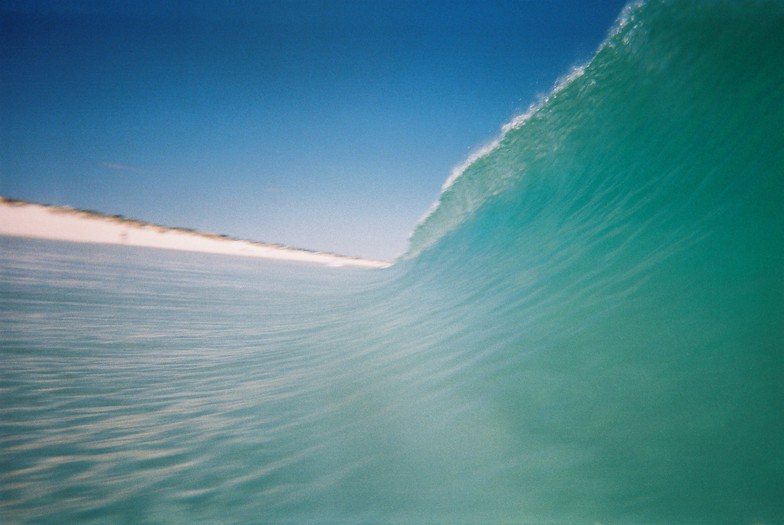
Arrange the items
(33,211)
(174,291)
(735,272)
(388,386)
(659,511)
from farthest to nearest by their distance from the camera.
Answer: (33,211)
(174,291)
(388,386)
(735,272)
(659,511)

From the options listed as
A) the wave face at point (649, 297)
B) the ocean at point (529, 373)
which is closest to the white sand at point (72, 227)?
the wave face at point (649, 297)

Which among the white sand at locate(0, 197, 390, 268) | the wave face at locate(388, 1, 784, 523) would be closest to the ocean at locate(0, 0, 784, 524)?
the wave face at locate(388, 1, 784, 523)

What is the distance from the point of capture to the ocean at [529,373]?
1373mm

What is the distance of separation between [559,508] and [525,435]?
0.32 metres

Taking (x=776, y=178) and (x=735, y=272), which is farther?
(x=776, y=178)

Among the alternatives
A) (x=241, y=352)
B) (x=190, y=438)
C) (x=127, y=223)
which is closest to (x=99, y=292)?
(x=241, y=352)

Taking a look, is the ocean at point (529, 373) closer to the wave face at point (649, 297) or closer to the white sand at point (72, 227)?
the wave face at point (649, 297)

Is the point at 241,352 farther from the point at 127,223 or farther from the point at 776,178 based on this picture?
the point at 127,223

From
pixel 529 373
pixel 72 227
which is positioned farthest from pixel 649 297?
pixel 72 227

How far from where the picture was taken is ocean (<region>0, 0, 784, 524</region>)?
54.1 inches

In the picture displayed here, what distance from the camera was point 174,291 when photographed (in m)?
6.47

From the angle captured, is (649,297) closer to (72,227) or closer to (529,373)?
(529,373)

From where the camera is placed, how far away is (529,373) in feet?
6.47

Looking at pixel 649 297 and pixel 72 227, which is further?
pixel 72 227
